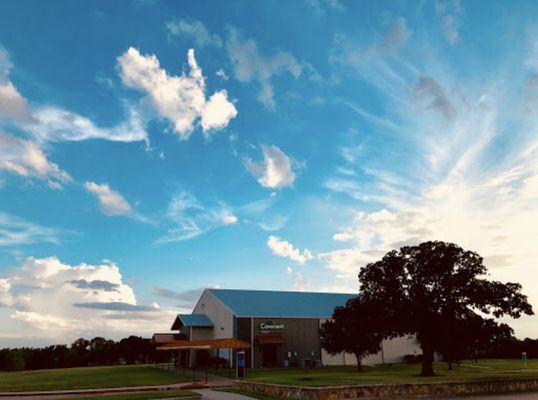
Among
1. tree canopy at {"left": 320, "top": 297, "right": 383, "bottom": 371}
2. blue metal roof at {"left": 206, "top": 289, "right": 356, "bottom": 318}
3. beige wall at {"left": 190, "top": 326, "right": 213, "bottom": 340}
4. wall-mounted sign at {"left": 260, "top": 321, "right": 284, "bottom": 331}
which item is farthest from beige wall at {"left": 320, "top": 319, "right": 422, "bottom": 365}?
beige wall at {"left": 190, "top": 326, "right": 213, "bottom": 340}

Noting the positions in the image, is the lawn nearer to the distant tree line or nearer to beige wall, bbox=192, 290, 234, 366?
beige wall, bbox=192, 290, 234, 366

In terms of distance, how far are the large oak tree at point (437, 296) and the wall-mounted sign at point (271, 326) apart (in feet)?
69.9

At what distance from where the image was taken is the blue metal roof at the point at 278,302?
58656mm

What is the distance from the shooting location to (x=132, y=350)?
90.8 m

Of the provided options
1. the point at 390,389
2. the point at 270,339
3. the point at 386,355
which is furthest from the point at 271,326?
the point at 390,389

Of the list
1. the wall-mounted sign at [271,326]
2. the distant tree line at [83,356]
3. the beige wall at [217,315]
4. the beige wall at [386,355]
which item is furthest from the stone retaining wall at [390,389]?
the distant tree line at [83,356]

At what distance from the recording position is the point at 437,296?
121ft

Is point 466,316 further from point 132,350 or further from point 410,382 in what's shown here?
point 132,350

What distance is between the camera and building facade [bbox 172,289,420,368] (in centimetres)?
5603

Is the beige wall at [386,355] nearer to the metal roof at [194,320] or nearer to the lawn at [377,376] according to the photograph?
the lawn at [377,376]

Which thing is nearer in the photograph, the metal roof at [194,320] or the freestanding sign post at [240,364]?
the freestanding sign post at [240,364]

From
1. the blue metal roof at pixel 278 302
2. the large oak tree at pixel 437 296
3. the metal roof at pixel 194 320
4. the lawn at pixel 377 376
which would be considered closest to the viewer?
the lawn at pixel 377 376

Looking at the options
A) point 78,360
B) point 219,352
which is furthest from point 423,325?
point 78,360

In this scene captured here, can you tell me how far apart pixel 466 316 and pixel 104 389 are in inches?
1105
